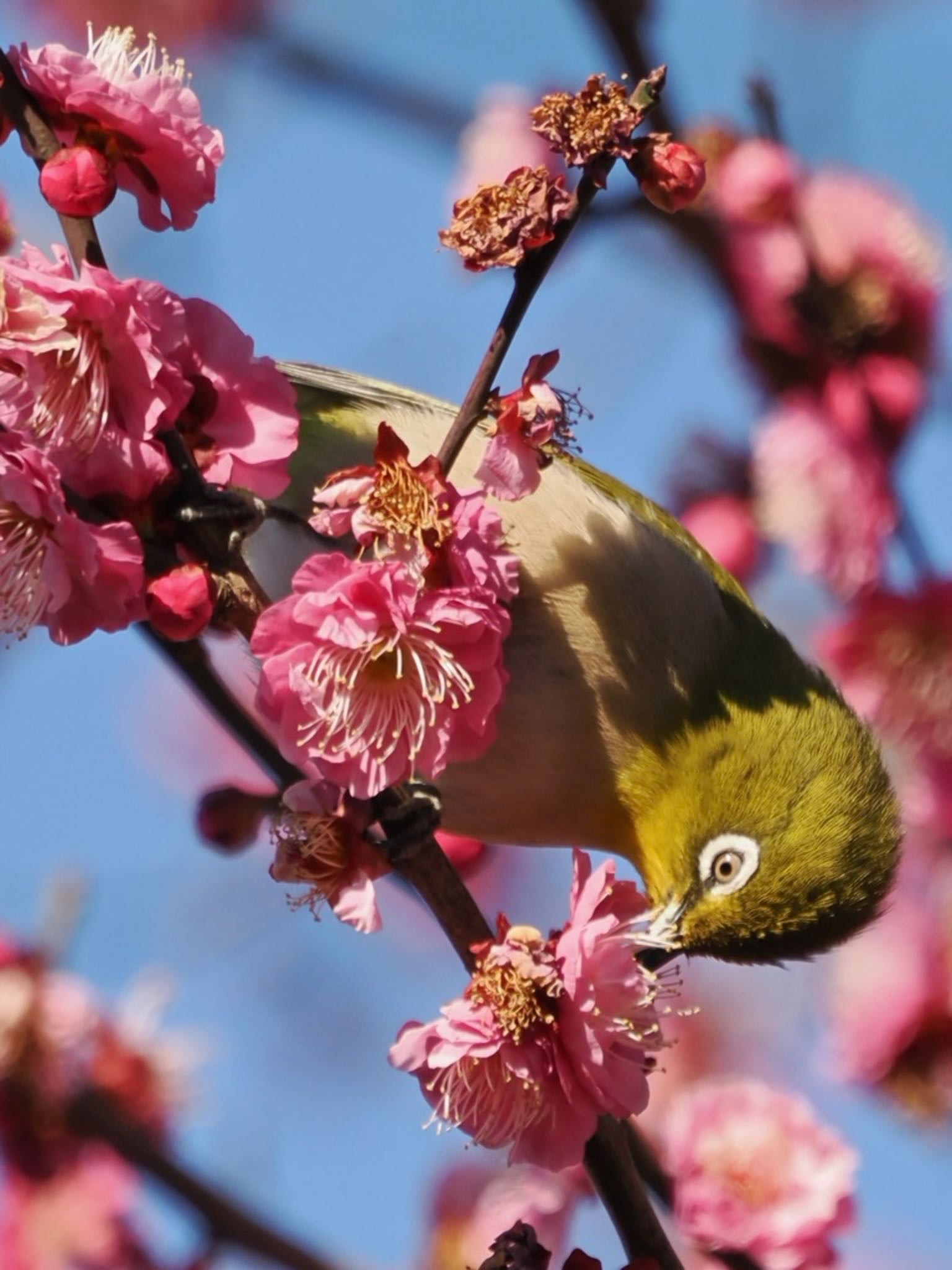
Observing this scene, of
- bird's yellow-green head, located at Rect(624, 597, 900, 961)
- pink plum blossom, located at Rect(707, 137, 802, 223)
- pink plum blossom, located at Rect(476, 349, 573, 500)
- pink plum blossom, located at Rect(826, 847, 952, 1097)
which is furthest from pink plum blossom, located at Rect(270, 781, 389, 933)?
pink plum blossom, located at Rect(707, 137, 802, 223)

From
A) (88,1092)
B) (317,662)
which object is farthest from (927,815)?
(317,662)

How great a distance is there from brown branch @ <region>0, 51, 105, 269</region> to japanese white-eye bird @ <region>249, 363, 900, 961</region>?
1.51 m

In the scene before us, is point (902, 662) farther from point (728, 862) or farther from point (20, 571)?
point (20, 571)

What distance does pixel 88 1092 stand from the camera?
13.0 ft

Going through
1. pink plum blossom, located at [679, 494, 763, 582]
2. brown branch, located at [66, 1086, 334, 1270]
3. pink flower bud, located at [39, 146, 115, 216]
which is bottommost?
brown branch, located at [66, 1086, 334, 1270]

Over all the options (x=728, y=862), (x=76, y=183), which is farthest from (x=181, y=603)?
(x=728, y=862)

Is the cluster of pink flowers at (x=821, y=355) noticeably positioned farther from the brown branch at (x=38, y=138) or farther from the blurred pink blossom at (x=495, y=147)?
the brown branch at (x=38, y=138)

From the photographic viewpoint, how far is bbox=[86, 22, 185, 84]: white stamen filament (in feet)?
8.20

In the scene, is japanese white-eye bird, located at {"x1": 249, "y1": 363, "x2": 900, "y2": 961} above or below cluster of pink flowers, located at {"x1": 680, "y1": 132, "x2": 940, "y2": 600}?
below

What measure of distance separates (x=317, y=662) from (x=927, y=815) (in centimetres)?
344

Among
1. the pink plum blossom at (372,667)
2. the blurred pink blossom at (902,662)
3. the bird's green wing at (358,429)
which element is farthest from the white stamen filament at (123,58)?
the blurred pink blossom at (902,662)

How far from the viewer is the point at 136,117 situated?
2.44m

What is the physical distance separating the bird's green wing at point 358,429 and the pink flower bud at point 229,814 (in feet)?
3.01

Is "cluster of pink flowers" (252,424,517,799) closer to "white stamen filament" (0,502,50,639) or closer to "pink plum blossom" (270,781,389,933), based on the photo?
"pink plum blossom" (270,781,389,933)
